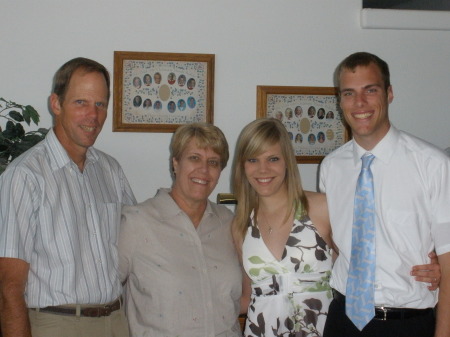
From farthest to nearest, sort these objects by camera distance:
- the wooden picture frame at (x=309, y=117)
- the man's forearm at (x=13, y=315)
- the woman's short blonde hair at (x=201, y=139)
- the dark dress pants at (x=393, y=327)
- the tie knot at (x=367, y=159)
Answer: the wooden picture frame at (x=309, y=117)
the woman's short blonde hair at (x=201, y=139)
the tie knot at (x=367, y=159)
the dark dress pants at (x=393, y=327)
the man's forearm at (x=13, y=315)

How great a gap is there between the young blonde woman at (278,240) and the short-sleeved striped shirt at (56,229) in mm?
580

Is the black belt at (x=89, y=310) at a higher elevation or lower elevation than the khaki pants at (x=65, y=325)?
higher

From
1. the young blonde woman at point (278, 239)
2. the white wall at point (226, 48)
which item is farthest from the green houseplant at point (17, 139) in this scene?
the young blonde woman at point (278, 239)

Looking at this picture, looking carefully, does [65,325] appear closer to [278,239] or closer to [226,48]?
[278,239]

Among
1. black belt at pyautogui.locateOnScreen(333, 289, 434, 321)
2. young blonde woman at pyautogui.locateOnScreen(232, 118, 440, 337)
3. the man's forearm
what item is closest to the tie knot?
young blonde woman at pyautogui.locateOnScreen(232, 118, 440, 337)

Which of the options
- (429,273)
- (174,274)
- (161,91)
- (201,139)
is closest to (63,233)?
(174,274)

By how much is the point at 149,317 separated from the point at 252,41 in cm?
185

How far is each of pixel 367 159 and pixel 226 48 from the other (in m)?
1.54

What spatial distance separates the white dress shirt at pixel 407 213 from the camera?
194 centimetres

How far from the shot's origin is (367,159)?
209cm

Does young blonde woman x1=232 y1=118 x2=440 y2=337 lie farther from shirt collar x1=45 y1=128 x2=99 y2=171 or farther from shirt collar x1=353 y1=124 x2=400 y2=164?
shirt collar x1=45 y1=128 x2=99 y2=171

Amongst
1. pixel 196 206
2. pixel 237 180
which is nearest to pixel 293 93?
pixel 237 180

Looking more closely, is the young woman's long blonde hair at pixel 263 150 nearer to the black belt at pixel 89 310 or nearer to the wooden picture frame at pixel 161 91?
the black belt at pixel 89 310

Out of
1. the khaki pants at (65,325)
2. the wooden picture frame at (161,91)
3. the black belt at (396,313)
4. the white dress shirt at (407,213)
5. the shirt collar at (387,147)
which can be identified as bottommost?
the khaki pants at (65,325)
